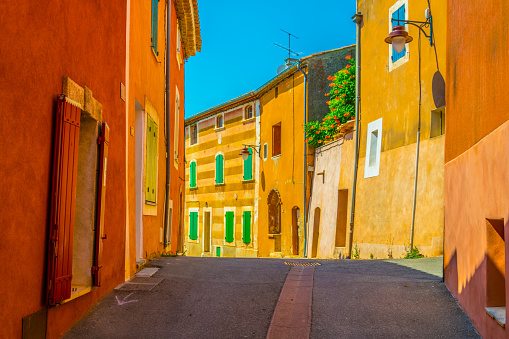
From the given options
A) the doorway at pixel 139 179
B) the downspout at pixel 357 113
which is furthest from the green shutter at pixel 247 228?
the doorway at pixel 139 179

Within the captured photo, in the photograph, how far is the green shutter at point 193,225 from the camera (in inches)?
1373

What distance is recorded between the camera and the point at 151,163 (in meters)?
10.4

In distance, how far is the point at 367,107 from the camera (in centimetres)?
1770

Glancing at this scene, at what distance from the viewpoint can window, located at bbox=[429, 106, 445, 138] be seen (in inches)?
534

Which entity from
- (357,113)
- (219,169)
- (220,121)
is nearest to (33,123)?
(357,113)

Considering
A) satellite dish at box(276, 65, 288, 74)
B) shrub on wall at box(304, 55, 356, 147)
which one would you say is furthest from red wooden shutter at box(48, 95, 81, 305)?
satellite dish at box(276, 65, 288, 74)

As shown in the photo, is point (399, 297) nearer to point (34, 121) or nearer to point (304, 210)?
point (34, 121)

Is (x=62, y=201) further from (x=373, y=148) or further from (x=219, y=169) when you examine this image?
(x=219, y=169)

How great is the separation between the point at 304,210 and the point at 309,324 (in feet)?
56.7

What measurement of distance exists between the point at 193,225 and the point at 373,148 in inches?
794

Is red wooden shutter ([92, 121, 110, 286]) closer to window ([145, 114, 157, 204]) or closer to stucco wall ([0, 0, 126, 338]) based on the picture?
stucco wall ([0, 0, 126, 338])

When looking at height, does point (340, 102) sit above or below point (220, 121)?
below

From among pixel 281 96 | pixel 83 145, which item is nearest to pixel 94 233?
pixel 83 145

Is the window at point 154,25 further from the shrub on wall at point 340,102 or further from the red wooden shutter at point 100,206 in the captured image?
the shrub on wall at point 340,102
